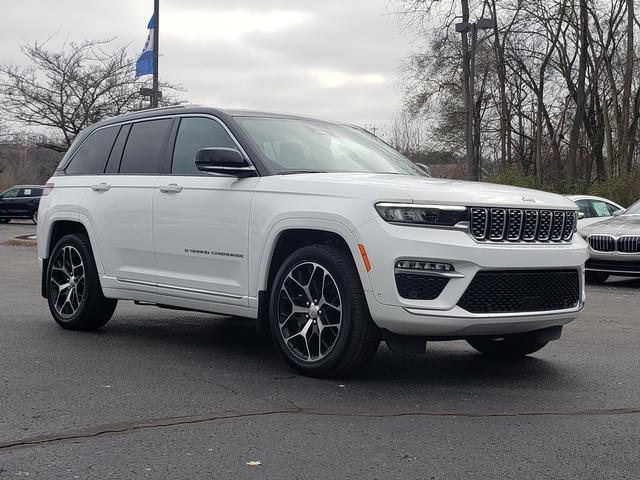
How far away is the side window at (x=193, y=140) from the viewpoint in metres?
6.81

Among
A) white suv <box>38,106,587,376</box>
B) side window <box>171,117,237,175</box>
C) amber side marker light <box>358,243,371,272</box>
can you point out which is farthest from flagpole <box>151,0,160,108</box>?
amber side marker light <box>358,243,371,272</box>

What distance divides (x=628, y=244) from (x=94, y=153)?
8114 mm

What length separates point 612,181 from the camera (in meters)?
28.9

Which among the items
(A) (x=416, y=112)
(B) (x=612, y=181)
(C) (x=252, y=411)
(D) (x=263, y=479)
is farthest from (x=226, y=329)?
(A) (x=416, y=112)

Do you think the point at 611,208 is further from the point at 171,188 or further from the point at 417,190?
the point at 417,190

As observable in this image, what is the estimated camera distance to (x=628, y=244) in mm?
13117

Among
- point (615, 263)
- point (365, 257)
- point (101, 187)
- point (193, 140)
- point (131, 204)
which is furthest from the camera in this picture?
point (615, 263)

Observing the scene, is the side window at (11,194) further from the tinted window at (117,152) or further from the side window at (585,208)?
the tinted window at (117,152)

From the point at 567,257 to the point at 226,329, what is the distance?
346cm

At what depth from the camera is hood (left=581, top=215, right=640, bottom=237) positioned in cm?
1323

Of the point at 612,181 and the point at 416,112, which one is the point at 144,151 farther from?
the point at 416,112

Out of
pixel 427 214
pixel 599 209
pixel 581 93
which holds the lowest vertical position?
pixel 599 209

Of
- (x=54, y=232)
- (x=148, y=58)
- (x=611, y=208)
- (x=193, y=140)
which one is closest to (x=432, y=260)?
(x=193, y=140)

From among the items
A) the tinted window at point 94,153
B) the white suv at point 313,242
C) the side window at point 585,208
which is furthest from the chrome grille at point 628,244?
the tinted window at point 94,153
